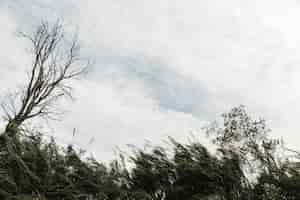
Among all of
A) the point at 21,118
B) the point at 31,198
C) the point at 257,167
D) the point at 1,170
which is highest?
the point at 21,118

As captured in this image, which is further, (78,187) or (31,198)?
(78,187)

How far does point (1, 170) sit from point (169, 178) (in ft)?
9.86

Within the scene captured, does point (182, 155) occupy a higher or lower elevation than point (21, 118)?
lower

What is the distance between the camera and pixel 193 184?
672 centimetres

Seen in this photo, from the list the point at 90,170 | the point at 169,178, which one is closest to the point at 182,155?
the point at 169,178

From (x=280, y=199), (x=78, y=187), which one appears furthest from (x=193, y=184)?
(x=78, y=187)

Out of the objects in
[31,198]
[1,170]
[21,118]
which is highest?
[21,118]

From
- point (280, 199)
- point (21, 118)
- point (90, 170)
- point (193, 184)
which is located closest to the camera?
point (280, 199)

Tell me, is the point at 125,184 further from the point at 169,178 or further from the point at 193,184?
the point at 193,184

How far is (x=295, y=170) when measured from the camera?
19.4 feet

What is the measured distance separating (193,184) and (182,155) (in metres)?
0.66

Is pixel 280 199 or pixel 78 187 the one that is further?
pixel 78 187

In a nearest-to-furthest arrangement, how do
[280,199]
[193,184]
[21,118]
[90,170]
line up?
[280,199] < [193,184] < [90,170] < [21,118]

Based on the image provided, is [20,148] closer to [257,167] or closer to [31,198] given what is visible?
[31,198]
